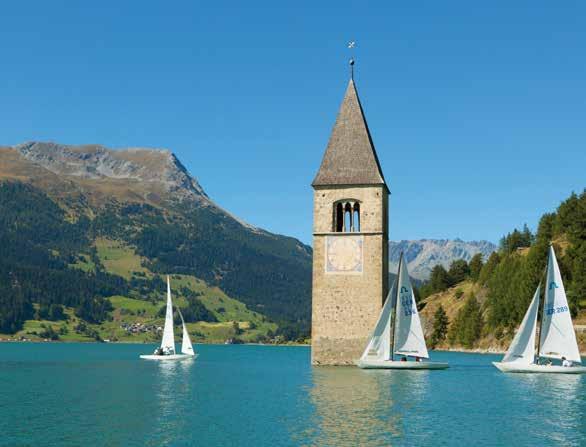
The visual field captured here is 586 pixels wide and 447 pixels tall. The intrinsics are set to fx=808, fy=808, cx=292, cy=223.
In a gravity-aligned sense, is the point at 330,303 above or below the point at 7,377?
above

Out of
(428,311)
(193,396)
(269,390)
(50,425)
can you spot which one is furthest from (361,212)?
(428,311)

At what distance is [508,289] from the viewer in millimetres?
132125

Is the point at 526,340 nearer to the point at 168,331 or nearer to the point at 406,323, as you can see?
the point at 406,323

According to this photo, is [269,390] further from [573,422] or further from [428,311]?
[428,311]

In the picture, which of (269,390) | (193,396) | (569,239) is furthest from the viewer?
(569,239)

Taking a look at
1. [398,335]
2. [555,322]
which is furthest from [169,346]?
[555,322]

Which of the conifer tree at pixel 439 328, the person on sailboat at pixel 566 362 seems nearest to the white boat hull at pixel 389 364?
the person on sailboat at pixel 566 362

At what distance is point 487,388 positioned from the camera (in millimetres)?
56406

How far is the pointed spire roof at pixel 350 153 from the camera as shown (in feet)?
209

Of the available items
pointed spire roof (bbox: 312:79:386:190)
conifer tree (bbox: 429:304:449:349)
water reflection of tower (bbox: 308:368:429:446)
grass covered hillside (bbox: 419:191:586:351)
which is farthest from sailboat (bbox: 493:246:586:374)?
conifer tree (bbox: 429:304:449:349)

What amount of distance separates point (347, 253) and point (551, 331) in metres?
17.5

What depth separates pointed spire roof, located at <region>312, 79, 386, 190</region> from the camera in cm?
6384

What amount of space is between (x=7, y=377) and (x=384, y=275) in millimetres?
37548

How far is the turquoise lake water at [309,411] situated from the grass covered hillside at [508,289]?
57497 millimetres
